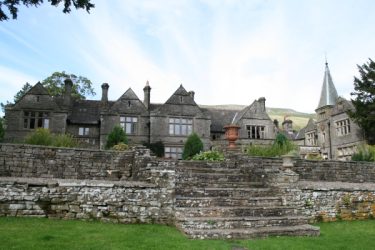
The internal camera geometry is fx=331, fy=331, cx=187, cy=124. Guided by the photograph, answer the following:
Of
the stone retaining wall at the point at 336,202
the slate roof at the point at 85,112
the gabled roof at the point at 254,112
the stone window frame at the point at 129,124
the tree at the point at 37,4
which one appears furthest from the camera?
the gabled roof at the point at 254,112

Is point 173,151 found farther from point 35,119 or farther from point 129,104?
point 35,119

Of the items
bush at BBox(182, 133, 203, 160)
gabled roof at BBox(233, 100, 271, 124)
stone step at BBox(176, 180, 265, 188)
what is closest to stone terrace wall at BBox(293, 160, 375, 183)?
stone step at BBox(176, 180, 265, 188)

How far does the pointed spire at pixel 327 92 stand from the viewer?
137ft

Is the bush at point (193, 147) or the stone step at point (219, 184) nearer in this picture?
the stone step at point (219, 184)

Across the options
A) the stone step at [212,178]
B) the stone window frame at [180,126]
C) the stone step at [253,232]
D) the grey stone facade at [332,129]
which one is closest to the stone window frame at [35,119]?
the stone window frame at [180,126]

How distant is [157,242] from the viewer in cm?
724

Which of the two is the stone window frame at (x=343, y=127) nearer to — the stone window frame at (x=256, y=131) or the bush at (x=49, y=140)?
the stone window frame at (x=256, y=131)

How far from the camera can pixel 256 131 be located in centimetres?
3888

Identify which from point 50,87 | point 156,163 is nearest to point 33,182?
point 156,163

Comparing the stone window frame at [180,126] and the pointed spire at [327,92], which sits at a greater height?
the pointed spire at [327,92]

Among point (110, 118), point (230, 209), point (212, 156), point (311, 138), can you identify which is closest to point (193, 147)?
point (110, 118)

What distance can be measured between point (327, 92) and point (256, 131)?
38.0ft

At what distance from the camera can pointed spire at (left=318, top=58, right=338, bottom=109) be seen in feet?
137

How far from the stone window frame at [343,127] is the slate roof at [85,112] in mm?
27579
